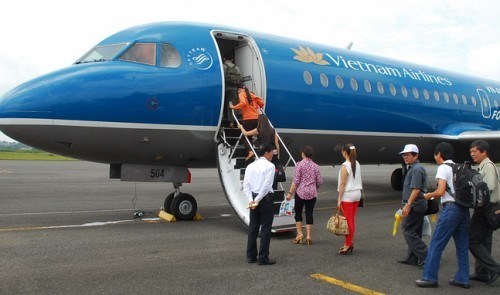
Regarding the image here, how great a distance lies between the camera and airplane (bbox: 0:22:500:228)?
7.71 meters

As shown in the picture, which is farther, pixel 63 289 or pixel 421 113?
pixel 421 113

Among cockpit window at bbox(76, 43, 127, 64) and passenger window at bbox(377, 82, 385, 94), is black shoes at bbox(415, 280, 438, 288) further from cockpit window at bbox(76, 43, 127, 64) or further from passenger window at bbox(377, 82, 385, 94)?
passenger window at bbox(377, 82, 385, 94)

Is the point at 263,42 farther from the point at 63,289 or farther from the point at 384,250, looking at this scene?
the point at 63,289

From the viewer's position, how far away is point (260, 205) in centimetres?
638

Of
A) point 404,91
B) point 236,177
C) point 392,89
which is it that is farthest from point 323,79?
point 236,177

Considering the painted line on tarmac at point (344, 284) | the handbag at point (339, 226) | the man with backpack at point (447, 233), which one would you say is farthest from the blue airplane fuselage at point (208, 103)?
the man with backpack at point (447, 233)

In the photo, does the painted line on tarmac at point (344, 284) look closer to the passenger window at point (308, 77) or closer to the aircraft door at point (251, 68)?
the aircraft door at point (251, 68)

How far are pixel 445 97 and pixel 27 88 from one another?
12047 millimetres

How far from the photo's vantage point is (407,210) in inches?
238

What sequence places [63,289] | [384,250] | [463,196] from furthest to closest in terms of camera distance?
[384,250], [463,196], [63,289]

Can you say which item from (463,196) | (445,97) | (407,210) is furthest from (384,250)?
(445,97)

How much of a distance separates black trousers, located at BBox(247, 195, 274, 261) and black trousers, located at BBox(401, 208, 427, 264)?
1.90 meters

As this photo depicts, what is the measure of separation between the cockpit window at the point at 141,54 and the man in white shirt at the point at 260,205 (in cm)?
353

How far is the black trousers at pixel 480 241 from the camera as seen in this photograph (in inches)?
221
